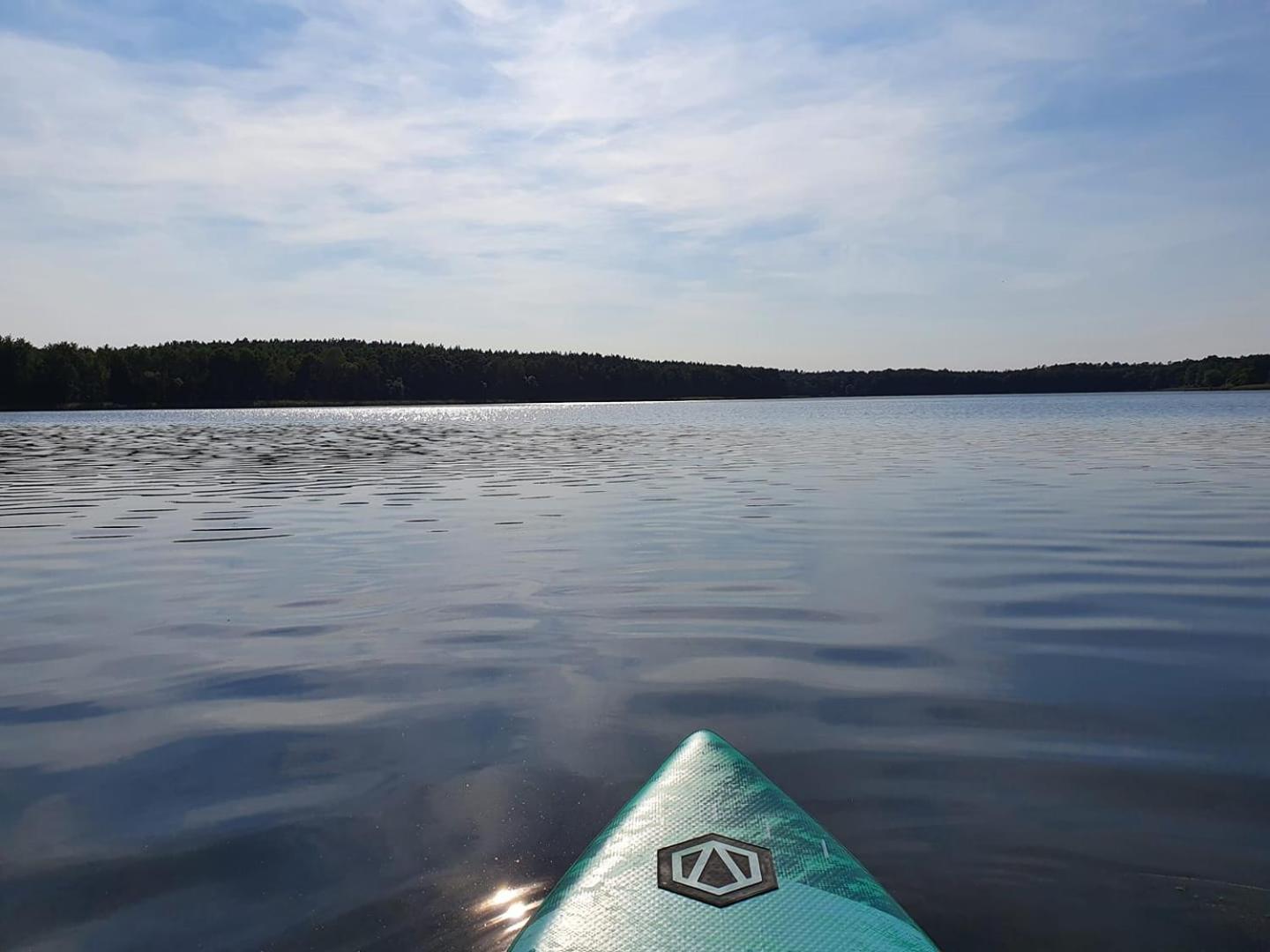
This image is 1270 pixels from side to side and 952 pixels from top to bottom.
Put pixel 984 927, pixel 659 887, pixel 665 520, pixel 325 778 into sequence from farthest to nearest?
pixel 665 520 → pixel 325 778 → pixel 984 927 → pixel 659 887

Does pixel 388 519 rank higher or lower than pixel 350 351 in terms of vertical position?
lower

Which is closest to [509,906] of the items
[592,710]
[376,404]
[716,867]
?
[716,867]

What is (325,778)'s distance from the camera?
15.3 feet

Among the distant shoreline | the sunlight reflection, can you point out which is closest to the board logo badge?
the sunlight reflection

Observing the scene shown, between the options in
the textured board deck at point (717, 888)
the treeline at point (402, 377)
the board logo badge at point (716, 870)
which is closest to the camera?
the textured board deck at point (717, 888)

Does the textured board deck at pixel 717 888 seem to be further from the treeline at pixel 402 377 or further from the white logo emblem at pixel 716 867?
the treeline at pixel 402 377

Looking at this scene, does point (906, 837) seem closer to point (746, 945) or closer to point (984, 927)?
point (984, 927)

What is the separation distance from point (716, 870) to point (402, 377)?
14552 centimetres

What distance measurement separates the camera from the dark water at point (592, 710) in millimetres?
3539

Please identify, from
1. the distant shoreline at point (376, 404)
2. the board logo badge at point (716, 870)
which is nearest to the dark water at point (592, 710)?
the board logo badge at point (716, 870)

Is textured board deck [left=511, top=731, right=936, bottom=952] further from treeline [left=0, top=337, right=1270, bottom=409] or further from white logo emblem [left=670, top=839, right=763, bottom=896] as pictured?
treeline [left=0, top=337, right=1270, bottom=409]

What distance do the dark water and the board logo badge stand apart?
652mm

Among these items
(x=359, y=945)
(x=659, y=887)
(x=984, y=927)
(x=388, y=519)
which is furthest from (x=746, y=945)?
(x=388, y=519)

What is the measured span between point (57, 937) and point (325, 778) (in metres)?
1.47
